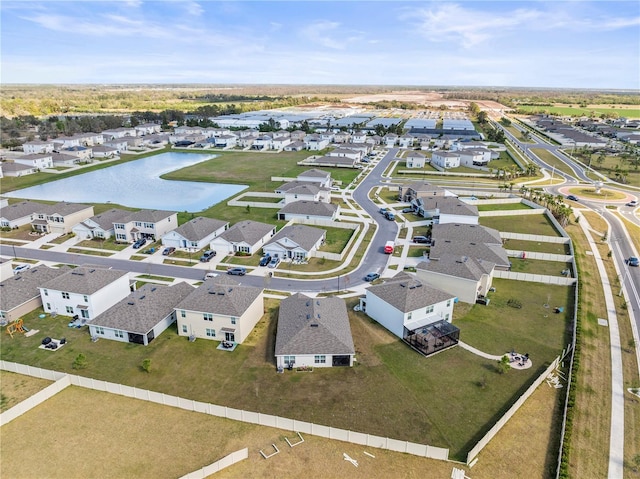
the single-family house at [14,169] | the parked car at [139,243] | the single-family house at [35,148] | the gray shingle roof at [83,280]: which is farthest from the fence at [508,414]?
the single-family house at [35,148]

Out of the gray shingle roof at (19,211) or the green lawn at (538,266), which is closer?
the green lawn at (538,266)

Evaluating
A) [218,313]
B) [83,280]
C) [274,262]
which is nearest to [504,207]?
[274,262]

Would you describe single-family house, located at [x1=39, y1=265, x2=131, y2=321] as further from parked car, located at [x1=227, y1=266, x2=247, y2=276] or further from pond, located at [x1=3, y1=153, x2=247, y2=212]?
pond, located at [x1=3, y1=153, x2=247, y2=212]

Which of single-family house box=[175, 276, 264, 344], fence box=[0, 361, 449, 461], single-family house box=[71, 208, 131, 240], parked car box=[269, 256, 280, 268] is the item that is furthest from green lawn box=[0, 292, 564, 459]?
single-family house box=[71, 208, 131, 240]

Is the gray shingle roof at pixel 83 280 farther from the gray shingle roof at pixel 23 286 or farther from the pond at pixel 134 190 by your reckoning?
the pond at pixel 134 190

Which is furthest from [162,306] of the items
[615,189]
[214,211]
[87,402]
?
[615,189]

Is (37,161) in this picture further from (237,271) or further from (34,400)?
(34,400)
